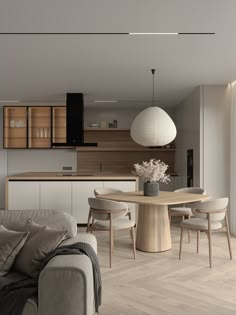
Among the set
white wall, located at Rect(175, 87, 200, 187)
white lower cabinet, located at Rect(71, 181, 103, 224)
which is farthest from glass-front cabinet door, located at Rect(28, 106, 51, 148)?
white wall, located at Rect(175, 87, 200, 187)

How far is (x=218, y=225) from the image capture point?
4078 mm

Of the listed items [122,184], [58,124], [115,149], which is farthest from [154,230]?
[58,124]

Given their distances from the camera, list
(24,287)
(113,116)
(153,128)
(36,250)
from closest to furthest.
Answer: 1. (24,287)
2. (36,250)
3. (153,128)
4. (113,116)

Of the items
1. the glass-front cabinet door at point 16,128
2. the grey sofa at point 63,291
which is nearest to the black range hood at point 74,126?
the glass-front cabinet door at point 16,128

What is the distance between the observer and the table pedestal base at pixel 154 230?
451cm

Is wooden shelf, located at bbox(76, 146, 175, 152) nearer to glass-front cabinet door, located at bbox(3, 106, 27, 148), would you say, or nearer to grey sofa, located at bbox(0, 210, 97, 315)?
glass-front cabinet door, located at bbox(3, 106, 27, 148)

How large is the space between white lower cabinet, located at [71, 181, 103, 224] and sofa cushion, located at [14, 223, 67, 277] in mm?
3326

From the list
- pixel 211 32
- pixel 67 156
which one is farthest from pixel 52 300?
pixel 67 156

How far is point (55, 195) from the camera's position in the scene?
19.3ft

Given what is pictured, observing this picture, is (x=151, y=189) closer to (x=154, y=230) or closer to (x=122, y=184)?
(x=154, y=230)

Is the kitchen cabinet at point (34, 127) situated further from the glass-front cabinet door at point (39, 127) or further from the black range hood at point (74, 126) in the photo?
the black range hood at point (74, 126)

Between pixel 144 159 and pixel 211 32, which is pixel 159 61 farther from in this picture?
pixel 144 159

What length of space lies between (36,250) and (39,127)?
595cm

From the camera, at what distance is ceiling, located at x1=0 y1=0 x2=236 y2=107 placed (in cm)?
294
